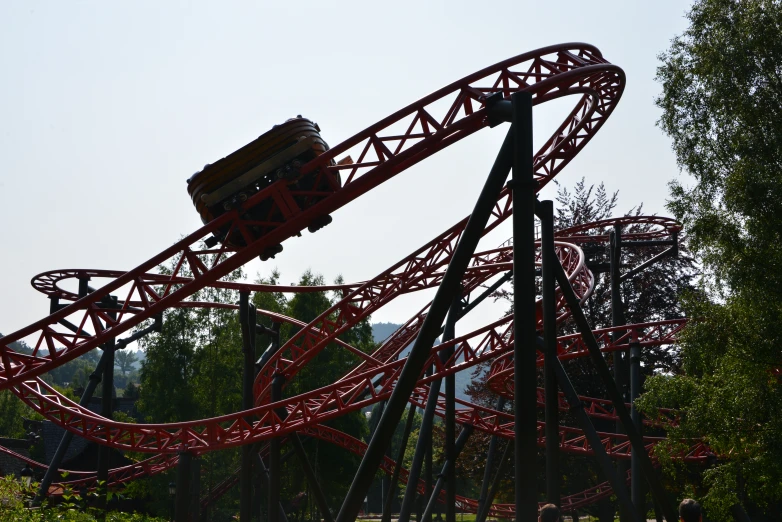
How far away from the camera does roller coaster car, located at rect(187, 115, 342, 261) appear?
933 centimetres

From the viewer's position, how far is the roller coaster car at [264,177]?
30.6 feet

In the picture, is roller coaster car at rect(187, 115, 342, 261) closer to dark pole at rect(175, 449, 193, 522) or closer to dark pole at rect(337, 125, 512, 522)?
dark pole at rect(337, 125, 512, 522)

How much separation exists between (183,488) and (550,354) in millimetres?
6410

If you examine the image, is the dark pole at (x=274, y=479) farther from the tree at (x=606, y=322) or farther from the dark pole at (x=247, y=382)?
the tree at (x=606, y=322)

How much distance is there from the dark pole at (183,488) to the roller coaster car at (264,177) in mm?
4264

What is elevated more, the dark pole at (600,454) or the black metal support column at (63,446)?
the black metal support column at (63,446)

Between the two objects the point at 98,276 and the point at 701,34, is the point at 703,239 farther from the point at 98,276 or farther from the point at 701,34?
the point at 98,276

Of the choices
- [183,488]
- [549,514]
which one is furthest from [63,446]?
[549,514]

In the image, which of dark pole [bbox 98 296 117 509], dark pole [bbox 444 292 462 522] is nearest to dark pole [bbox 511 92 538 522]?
dark pole [bbox 444 292 462 522]

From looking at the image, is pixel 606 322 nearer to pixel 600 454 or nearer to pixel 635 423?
pixel 635 423

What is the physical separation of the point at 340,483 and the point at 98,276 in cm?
1562

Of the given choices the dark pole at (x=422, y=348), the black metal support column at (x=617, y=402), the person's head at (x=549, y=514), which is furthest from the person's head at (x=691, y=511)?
the black metal support column at (x=617, y=402)

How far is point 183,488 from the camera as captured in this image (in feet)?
39.0

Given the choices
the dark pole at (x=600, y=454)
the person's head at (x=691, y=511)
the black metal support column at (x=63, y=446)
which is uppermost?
the black metal support column at (x=63, y=446)
